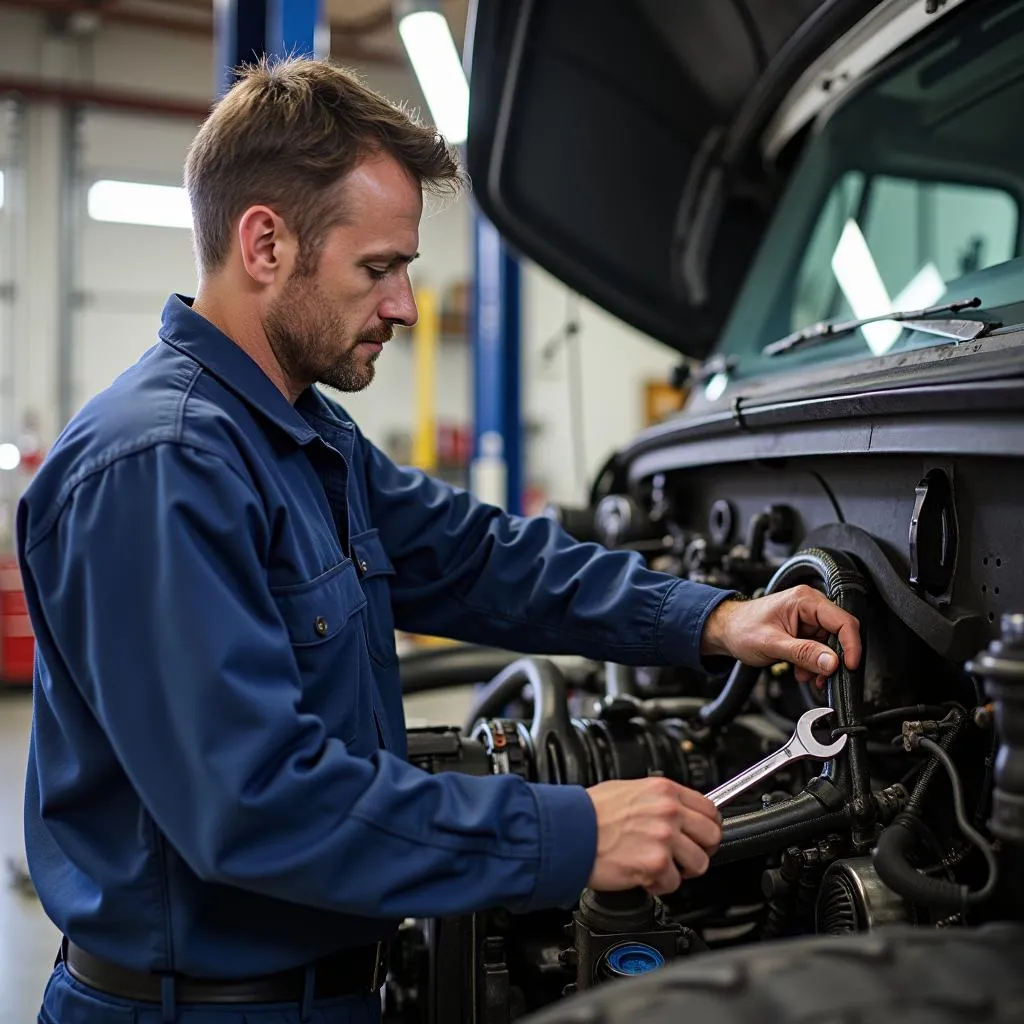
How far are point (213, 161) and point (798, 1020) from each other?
44.7 inches

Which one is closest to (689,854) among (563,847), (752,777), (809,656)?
(563,847)

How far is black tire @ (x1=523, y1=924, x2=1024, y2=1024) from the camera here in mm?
782

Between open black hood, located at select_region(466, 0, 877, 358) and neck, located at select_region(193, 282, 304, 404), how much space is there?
4.24 ft

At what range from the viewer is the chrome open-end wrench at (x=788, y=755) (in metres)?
1.29

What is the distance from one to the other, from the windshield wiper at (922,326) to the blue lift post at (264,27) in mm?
1847

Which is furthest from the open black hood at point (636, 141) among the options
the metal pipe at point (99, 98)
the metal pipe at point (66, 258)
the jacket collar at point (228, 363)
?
the metal pipe at point (66, 258)

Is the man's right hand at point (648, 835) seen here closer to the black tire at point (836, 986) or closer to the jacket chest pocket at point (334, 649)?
the black tire at point (836, 986)

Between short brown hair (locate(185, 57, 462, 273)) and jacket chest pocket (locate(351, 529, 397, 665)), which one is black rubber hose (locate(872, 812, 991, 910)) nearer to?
jacket chest pocket (locate(351, 529, 397, 665))

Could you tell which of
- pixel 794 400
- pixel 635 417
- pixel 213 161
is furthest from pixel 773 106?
pixel 635 417

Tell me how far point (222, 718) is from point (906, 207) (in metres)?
1.58

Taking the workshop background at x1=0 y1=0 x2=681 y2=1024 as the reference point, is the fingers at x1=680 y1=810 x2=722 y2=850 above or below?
below

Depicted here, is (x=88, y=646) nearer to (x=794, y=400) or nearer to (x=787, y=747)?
(x=787, y=747)

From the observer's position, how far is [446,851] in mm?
1037

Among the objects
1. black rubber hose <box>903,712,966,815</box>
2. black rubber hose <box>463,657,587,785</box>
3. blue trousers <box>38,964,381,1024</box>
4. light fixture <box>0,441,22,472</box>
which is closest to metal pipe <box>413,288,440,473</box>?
light fixture <box>0,441,22,472</box>
